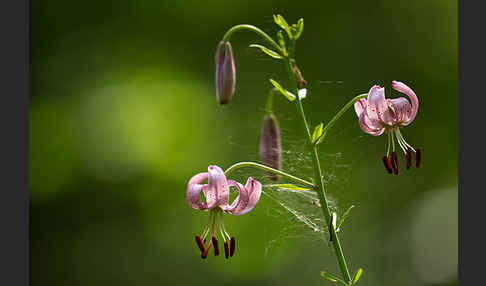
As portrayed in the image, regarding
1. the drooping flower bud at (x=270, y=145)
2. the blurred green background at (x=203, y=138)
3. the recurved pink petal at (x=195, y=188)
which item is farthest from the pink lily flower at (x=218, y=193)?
the blurred green background at (x=203, y=138)

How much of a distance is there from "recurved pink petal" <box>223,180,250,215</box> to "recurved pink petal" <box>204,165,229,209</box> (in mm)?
21

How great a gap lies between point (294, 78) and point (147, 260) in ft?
7.51

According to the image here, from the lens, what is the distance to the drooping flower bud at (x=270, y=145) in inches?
51.9

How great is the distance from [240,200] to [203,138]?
6.48ft

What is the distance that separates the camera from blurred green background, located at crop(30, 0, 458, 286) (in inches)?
121

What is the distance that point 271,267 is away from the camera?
3.13 m

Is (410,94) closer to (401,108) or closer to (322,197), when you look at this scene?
(401,108)

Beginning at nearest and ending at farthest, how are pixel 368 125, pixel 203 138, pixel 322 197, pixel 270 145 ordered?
1. pixel 322 197
2. pixel 368 125
3. pixel 270 145
4. pixel 203 138

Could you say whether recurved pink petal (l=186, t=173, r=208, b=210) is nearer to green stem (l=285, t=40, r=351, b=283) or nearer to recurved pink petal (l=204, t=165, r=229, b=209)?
recurved pink petal (l=204, t=165, r=229, b=209)

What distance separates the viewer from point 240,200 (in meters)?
1.22

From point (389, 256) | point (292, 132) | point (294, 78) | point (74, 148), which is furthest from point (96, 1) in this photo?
point (294, 78)

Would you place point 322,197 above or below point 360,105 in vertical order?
below

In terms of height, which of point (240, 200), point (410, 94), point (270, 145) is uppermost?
point (410, 94)

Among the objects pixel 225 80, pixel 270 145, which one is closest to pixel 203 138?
pixel 270 145
